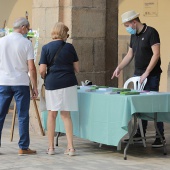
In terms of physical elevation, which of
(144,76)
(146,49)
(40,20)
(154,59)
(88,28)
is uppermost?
(40,20)

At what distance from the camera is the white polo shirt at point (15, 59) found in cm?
979

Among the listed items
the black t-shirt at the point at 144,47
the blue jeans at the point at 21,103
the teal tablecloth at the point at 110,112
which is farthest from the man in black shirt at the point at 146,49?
the blue jeans at the point at 21,103

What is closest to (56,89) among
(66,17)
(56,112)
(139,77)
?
(56,112)

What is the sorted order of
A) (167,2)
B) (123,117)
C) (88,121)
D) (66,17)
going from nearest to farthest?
(123,117) < (88,121) < (66,17) < (167,2)

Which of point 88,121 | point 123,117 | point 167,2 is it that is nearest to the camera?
point 123,117

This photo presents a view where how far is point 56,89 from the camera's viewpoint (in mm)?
9742

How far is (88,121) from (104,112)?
36cm

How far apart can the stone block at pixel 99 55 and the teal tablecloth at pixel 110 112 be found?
1865mm

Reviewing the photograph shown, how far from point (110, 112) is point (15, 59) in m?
1.29

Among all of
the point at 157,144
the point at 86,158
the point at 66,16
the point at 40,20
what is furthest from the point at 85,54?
the point at 86,158

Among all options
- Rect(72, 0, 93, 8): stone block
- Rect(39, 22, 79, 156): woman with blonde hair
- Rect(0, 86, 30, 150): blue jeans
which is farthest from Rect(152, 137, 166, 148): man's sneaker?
Rect(72, 0, 93, 8): stone block

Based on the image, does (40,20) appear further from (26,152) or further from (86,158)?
(86,158)

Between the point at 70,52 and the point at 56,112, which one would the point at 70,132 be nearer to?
the point at 56,112

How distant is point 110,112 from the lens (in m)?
9.62
